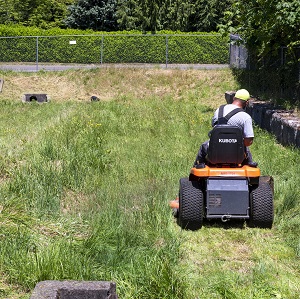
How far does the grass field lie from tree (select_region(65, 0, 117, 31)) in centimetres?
2626

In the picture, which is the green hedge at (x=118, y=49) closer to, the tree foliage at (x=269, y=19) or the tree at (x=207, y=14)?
the tree foliage at (x=269, y=19)

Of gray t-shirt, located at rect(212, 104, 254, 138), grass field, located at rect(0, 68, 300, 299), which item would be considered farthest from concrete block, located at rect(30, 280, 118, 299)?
gray t-shirt, located at rect(212, 104, 254, 138)

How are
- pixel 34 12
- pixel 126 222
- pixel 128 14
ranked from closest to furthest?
1. pixel 126 222
2. pixel 128 14
3. pixel 34 12

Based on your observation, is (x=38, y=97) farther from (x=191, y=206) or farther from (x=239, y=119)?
(x=191, y=206)

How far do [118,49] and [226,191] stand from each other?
21.5 meters

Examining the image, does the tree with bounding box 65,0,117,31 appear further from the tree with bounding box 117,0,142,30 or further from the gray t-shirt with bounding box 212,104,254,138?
the gray t-shirt with bounding box 212,104,254,138

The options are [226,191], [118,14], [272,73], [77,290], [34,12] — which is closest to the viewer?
[77,290]

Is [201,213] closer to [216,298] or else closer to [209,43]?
[216,298]

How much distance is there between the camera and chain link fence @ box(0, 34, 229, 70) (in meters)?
27.2

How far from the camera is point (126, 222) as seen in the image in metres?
6.27

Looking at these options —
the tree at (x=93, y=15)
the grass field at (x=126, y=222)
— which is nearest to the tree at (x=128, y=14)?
the tree at (x=93, y=15)

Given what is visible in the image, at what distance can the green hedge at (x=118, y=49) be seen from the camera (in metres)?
27.2

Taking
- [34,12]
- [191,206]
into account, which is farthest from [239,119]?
[34,12]

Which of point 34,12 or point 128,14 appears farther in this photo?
point 34,12
